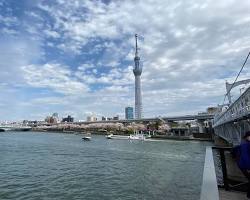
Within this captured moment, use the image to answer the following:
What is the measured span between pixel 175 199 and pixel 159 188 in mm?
3109

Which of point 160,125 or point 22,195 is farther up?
point 160,125

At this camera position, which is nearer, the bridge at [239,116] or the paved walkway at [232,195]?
the paved walkway at [232,195]

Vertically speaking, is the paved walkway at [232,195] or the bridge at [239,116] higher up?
the bridge at [239,116]

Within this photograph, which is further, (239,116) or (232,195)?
(239,116)

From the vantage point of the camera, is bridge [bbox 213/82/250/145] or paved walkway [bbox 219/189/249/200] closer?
paved walkway [bbox 219/189/249/200]

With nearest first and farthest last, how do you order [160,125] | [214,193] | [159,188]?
[214,193]
[159,188]
[160,125]

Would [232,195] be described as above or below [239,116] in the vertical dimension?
below

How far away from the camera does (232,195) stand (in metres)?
7.39

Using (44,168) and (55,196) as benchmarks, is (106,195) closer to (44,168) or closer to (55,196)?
(55,196)

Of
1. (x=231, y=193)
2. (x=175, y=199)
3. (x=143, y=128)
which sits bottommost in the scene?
(x=175, y=199)

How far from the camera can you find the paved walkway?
7.12 m

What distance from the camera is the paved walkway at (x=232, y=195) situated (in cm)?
712

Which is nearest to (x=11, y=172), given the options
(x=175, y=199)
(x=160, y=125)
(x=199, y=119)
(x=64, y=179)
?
(x=64, y=179)

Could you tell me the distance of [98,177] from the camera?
2500 cm
